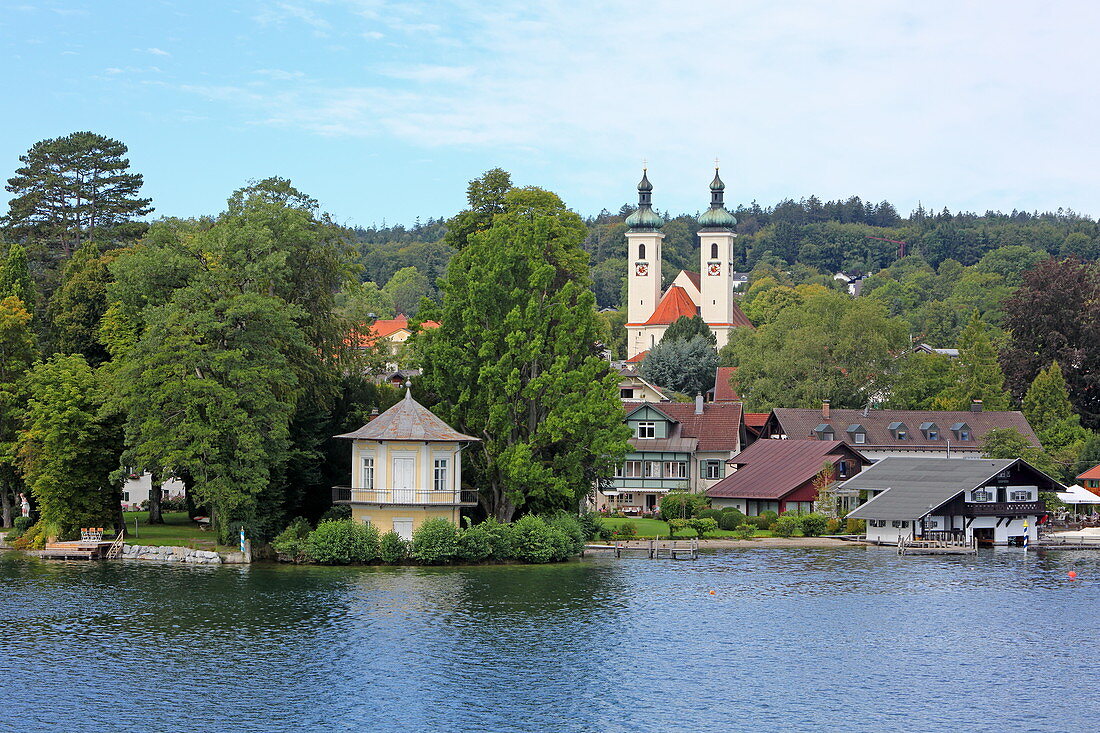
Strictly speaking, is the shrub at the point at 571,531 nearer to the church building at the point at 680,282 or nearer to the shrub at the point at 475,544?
A: the shrub at the point at 475,544

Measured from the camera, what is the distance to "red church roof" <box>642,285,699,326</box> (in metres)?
166

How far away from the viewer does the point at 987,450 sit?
90.6 metres

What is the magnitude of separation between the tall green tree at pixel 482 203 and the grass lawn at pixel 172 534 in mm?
21539

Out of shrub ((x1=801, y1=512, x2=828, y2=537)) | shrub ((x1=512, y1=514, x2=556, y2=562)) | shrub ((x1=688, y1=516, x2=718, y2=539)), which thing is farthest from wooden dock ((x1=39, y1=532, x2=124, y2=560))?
shrub ((x1=801, y1=512, x2=828, y2=537))

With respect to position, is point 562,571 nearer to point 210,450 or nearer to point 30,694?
point 210,450

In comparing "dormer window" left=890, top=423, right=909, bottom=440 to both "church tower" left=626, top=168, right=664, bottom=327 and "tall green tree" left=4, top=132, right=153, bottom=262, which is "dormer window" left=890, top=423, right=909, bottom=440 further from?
"church tower" left=626, top=168, right=664, bottom=327

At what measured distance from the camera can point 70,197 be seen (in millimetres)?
95812

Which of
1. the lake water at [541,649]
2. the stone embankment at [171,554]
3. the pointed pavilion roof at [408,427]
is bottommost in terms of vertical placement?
the lake water at [541,649]

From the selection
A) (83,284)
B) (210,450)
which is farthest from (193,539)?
(83,284)

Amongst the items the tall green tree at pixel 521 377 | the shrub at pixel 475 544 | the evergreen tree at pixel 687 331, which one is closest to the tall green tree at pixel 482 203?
the tall green tree at pixel 521 377

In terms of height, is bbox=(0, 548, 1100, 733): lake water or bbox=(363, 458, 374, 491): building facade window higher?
bbox=(363, 458, 374, 491): building facade window

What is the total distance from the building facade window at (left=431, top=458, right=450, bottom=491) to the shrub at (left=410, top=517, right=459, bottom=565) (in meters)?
2.20

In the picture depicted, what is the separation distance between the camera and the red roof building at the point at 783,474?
81.1 m

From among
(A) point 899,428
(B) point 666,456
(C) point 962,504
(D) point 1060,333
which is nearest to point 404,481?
(C) point 962,504
